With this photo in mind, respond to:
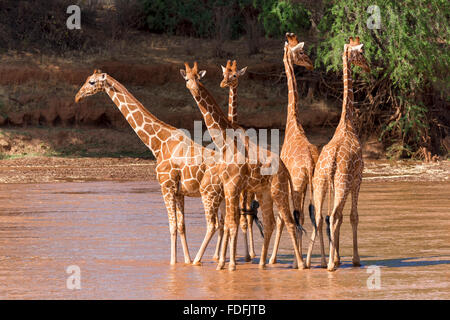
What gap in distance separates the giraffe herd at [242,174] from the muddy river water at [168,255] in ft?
1.37

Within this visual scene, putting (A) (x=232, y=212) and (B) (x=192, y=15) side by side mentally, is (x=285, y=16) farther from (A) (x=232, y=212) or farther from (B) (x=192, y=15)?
(A) (x=232, y=212)

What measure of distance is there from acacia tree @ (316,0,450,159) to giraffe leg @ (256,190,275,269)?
13.3m

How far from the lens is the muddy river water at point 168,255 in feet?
31.4

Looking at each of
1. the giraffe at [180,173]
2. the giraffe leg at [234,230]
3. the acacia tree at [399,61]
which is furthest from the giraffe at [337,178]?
the acacia tree at [399,61]

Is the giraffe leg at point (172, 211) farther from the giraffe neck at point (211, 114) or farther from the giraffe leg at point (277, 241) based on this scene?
the giraffe leg at point (277, 241)

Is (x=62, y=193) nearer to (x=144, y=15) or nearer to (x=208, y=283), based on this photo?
(x=208, y=283)

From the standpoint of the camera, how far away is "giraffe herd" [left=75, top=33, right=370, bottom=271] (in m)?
10.7

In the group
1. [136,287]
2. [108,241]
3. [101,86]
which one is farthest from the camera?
[108,241]

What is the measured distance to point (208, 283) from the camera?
996 cm

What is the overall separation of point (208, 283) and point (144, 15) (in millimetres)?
25210

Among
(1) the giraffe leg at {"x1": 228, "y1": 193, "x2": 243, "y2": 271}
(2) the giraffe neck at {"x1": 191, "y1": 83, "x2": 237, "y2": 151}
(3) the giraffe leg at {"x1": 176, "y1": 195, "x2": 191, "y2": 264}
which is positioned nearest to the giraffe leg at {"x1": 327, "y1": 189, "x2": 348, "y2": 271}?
(1) the giraffe leg at {"x1": 228, "y1": 193, "x2": 243, "y2": 271}

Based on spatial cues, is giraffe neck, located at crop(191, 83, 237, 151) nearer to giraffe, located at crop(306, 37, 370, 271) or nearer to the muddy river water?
giraffe, located at crop(306, 37, 370, 271)
